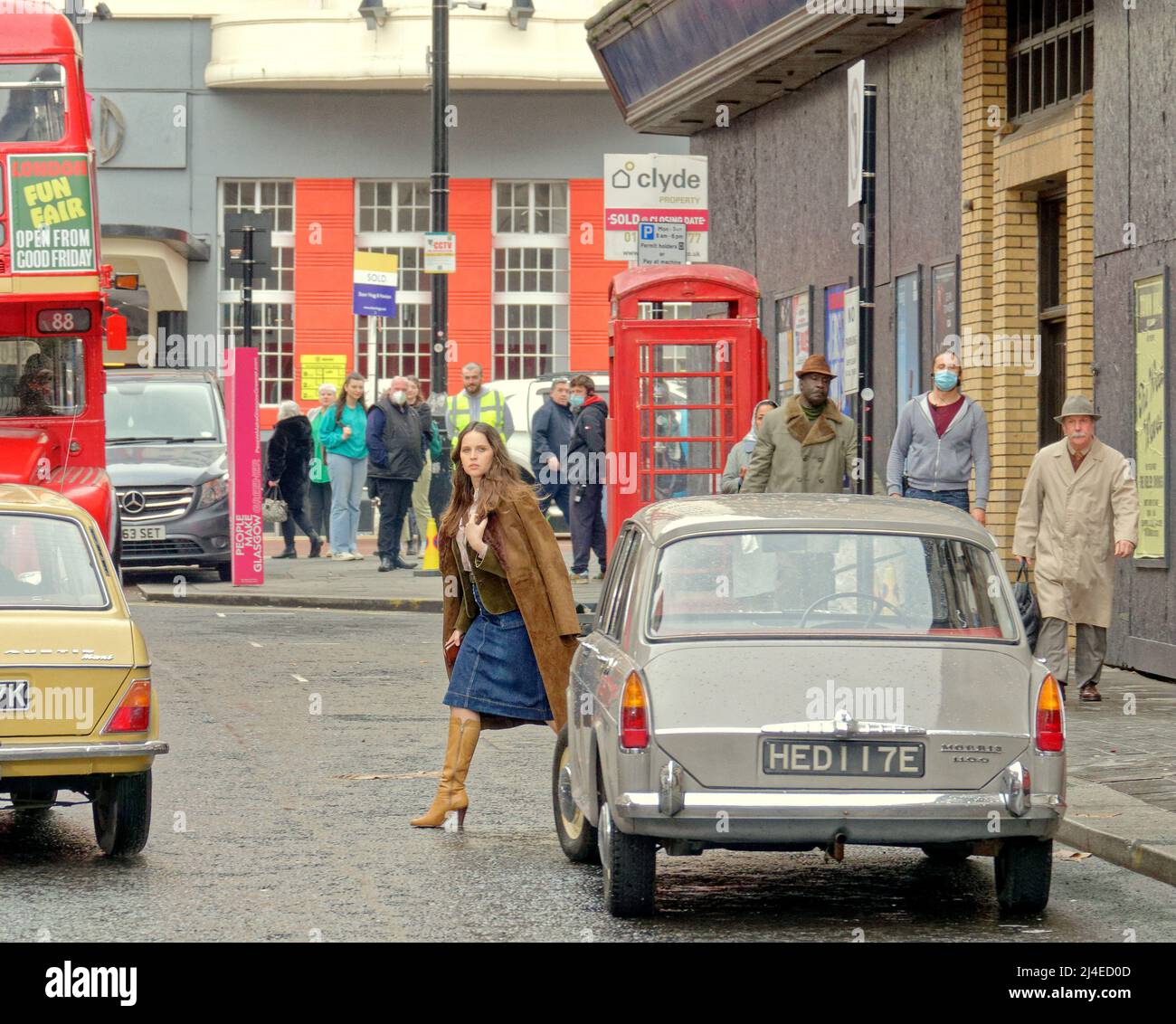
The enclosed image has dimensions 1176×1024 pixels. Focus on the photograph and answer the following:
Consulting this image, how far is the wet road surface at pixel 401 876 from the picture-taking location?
7535 millimetres

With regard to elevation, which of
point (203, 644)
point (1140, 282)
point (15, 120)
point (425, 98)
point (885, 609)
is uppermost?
point (425, 98)

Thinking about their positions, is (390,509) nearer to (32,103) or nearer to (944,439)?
(32,103)

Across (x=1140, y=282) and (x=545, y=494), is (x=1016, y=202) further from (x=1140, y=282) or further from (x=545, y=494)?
(x=545, y=494)

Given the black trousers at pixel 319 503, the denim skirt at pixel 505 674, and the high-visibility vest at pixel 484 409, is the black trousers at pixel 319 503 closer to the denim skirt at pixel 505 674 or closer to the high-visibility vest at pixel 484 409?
the high-visibility vest at pixel 484 409

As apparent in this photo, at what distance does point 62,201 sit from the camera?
55.2 feet

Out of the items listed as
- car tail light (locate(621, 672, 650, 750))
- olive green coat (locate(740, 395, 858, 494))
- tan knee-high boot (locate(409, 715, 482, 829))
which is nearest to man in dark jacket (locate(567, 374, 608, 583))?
olive green coat (locate(740, 395, 858, 494))

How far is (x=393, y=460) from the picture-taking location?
78.8 ft

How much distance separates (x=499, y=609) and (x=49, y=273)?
8984mm

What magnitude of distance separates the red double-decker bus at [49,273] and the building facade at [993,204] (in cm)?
618

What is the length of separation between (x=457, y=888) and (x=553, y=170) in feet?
108

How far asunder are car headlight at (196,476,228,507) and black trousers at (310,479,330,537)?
429 cm
